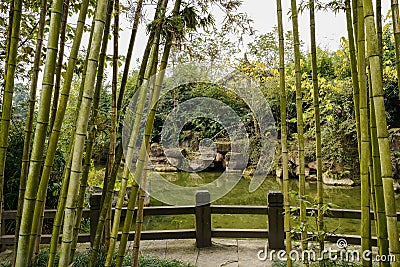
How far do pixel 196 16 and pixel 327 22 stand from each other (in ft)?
23.3

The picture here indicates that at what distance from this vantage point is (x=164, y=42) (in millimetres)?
1379

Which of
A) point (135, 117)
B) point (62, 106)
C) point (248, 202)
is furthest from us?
point (248, 202)

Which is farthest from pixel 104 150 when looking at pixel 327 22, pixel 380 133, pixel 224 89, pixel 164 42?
pixel 380 133

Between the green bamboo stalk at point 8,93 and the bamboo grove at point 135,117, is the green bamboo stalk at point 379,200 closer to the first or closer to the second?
the bamboo grove at point 135,117
